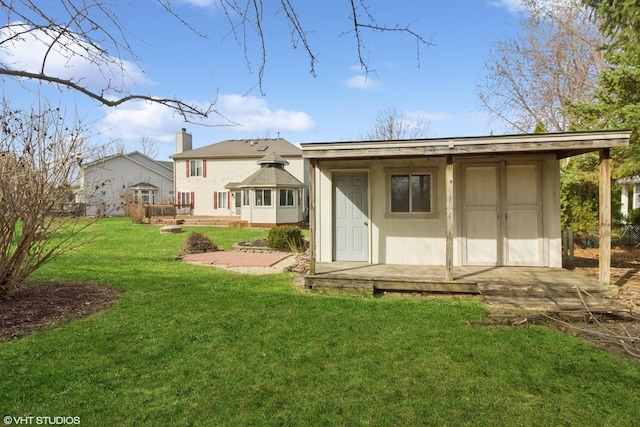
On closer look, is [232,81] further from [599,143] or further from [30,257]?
[599,143]

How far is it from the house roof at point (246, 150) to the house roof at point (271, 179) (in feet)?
12.2

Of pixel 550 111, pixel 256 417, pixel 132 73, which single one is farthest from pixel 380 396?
pixel 550 111

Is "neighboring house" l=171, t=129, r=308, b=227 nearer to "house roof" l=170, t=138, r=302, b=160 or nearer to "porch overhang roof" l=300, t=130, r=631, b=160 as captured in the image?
"house roof" l=170, t=138, r=302, b=160

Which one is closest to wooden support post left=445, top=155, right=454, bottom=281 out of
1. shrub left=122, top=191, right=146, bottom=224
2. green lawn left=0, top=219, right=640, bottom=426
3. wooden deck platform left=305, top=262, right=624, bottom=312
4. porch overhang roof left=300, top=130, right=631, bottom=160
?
wooden deck platform left=305, top=262, right=624, bottom=312

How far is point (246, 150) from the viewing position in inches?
1189

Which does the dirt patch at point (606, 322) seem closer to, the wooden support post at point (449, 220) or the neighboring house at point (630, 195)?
the wooden support post at point (449, 220)

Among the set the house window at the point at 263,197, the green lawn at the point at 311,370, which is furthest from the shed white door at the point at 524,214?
the house window at the point at 263,197

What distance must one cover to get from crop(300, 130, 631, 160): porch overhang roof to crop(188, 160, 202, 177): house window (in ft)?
82.9

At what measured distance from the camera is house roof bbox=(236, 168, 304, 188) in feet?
78.4

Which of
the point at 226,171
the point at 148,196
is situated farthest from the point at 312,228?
the point at 148,196

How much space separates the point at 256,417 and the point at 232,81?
2.64m

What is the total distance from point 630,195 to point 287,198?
20.1m

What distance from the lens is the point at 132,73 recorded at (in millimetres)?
2920

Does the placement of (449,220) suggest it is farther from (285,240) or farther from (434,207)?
(285,240)
